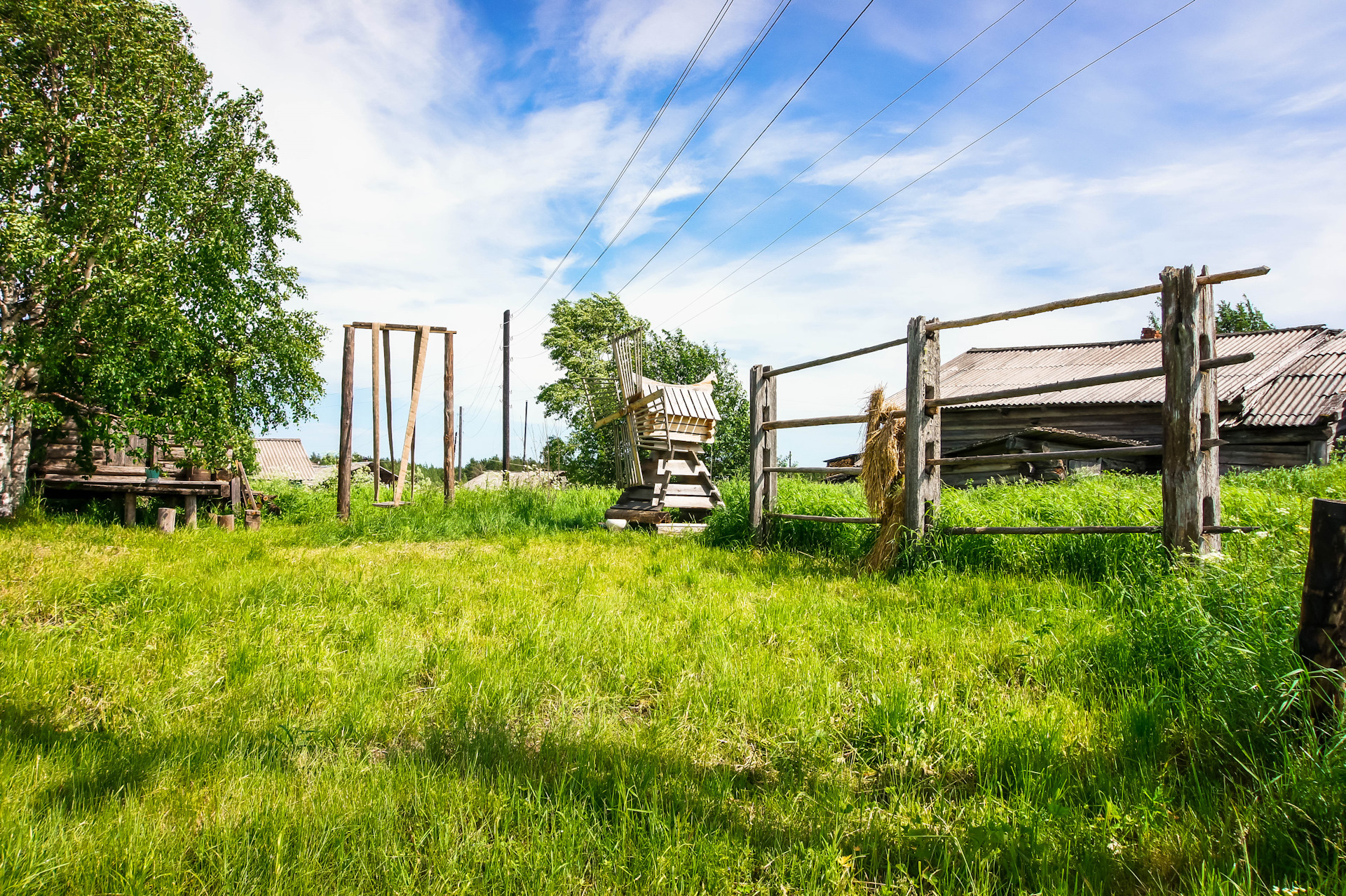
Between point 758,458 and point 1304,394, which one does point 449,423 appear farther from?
point 1304,394

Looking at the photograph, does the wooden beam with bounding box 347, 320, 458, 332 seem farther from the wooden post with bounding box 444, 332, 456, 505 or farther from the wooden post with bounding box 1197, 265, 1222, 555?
the wooden post with bounding box 1197, 265, 1222, 555

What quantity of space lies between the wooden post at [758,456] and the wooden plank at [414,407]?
18.5 feet

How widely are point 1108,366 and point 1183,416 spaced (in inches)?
731

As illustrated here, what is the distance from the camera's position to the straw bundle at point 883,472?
5.90m

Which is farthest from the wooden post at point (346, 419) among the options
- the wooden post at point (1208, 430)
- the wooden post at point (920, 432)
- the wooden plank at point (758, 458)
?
the wooden post at point (1208, 430)

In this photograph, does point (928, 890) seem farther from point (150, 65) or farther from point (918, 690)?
point (150, 65)

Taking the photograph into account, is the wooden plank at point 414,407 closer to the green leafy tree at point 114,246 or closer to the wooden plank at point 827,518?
the green leafy tree at point 114,246

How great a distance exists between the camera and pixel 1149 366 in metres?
20.5

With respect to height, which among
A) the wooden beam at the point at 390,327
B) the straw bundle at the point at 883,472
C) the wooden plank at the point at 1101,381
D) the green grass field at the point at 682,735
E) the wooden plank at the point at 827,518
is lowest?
the green grass field at the point at 682,735

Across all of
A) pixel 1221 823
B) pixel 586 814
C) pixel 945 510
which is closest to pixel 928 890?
pixel 1221 823

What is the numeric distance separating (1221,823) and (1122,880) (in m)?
0.39

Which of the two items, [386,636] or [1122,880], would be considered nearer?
[1122,880]

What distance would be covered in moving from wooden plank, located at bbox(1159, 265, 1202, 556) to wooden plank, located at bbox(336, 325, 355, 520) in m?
10.2

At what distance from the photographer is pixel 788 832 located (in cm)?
204
